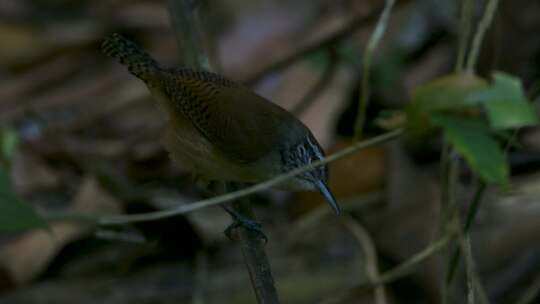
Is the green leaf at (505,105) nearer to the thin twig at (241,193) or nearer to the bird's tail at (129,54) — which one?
the thin twig at (241,193)

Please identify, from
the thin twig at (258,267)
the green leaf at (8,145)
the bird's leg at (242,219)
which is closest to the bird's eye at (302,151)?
the bird's leg at (242,219)

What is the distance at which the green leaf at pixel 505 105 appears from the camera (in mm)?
3127

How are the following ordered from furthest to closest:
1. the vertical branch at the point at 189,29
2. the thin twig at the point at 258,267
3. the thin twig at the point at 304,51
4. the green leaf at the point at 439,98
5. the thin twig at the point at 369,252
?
the thin twig at the point at 304,51, the thin twig at the point at 369,252, the vertical branch at the point at 189,29, the green leaf at the point at 439,98, the thin twig at the point at 258,267

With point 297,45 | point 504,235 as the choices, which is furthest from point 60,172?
point 504,235

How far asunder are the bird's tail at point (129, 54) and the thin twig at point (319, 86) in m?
1.70

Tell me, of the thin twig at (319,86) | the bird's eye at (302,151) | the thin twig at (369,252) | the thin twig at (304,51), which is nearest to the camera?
the bird's eye at (302,151)

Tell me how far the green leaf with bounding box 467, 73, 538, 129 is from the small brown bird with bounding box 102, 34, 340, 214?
71 cm

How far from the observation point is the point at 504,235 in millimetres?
4172

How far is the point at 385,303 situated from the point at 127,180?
66.6 inches

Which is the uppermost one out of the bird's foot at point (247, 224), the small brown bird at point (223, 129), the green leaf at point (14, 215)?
the small brown bird at point (223, 129)

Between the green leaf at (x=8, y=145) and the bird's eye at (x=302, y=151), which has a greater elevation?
the green leaf at (x=8, y=145)

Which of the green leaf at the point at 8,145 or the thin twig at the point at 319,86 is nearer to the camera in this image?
the green leaf at the point at 8,145

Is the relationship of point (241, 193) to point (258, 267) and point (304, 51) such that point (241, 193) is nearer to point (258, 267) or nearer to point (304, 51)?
point (258, 267)

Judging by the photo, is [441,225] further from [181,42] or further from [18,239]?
[18,239]
